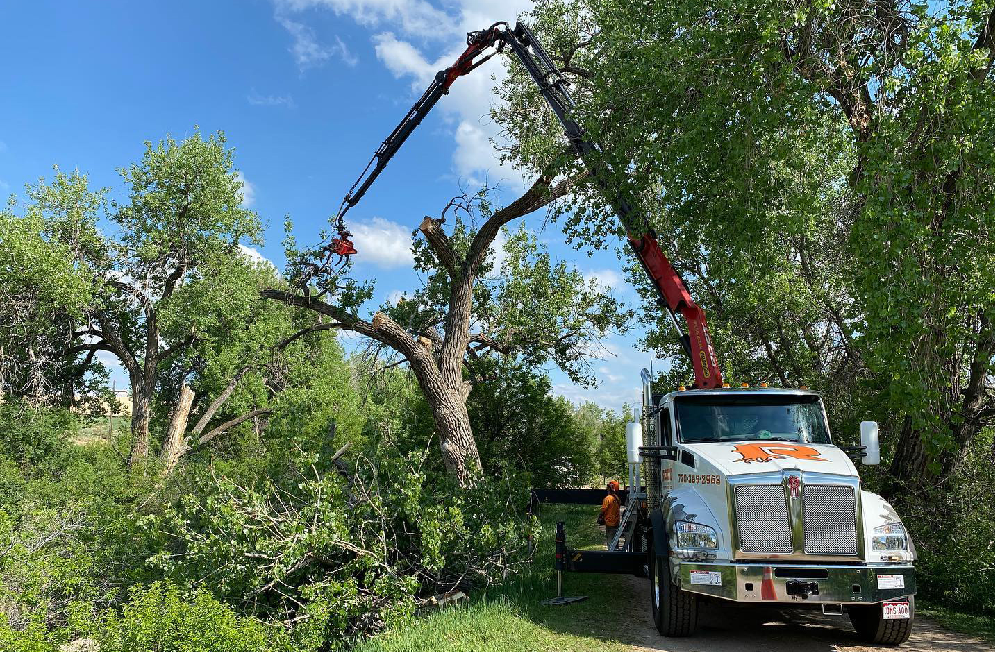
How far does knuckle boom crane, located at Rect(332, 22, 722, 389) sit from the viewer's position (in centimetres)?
1009

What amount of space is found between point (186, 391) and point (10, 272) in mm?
8100

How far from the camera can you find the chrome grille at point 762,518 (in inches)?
264

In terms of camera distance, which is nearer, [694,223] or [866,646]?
[866,646]

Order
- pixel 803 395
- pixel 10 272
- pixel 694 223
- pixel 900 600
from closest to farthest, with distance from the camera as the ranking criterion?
1. pixel 900 600
2. pixel 803 395
3. pixel 694 223
4. pixel 10 272

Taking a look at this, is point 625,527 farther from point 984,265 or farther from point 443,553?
point 984,265

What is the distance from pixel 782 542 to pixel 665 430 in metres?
2.31

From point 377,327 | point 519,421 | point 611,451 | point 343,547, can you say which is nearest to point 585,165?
point 377,327

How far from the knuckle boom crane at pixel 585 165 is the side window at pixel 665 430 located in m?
1.07

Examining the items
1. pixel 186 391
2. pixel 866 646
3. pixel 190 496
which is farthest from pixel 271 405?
pixel 866 646

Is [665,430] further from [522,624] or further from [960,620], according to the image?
[960,620]

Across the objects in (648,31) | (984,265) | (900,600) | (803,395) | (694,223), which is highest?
(648,31)

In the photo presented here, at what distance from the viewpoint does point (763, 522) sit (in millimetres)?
6766

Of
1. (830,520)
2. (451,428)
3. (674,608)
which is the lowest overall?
(674,608)

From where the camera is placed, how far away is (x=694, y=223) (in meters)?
11.2
